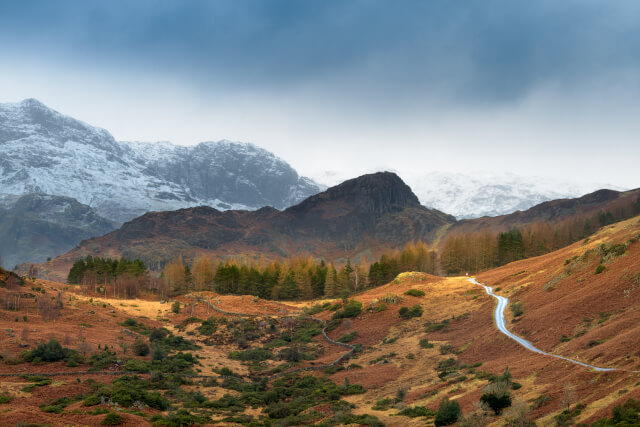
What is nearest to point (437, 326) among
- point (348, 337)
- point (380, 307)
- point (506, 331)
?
point (506, 331)

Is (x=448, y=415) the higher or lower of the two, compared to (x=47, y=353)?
lower

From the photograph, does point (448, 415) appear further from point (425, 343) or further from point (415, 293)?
point (415, 293)

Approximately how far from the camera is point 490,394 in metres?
21.8

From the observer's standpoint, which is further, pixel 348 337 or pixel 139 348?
pixel 348 337

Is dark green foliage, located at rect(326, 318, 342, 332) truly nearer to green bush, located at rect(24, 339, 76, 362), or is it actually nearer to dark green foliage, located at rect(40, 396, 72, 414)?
green bush, located at rect(24, 339, 76, 362)

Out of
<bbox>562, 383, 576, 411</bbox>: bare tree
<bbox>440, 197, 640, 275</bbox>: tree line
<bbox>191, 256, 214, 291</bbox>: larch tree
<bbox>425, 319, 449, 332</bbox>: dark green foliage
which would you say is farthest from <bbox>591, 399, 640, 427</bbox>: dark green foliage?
<bbox>191, 256, 214, 291</bbox>: larch tree

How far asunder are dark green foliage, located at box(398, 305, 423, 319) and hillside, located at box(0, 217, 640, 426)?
1.53ft

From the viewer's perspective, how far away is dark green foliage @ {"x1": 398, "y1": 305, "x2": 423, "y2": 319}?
6028 centimetres

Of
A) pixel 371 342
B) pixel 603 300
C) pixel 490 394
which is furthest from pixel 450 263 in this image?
pixel 490 394

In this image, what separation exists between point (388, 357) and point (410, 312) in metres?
15.9

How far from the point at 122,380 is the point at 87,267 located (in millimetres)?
95572

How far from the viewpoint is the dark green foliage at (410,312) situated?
60281 mm

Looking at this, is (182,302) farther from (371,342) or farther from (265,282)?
(371,342)

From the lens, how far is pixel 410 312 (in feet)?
199
